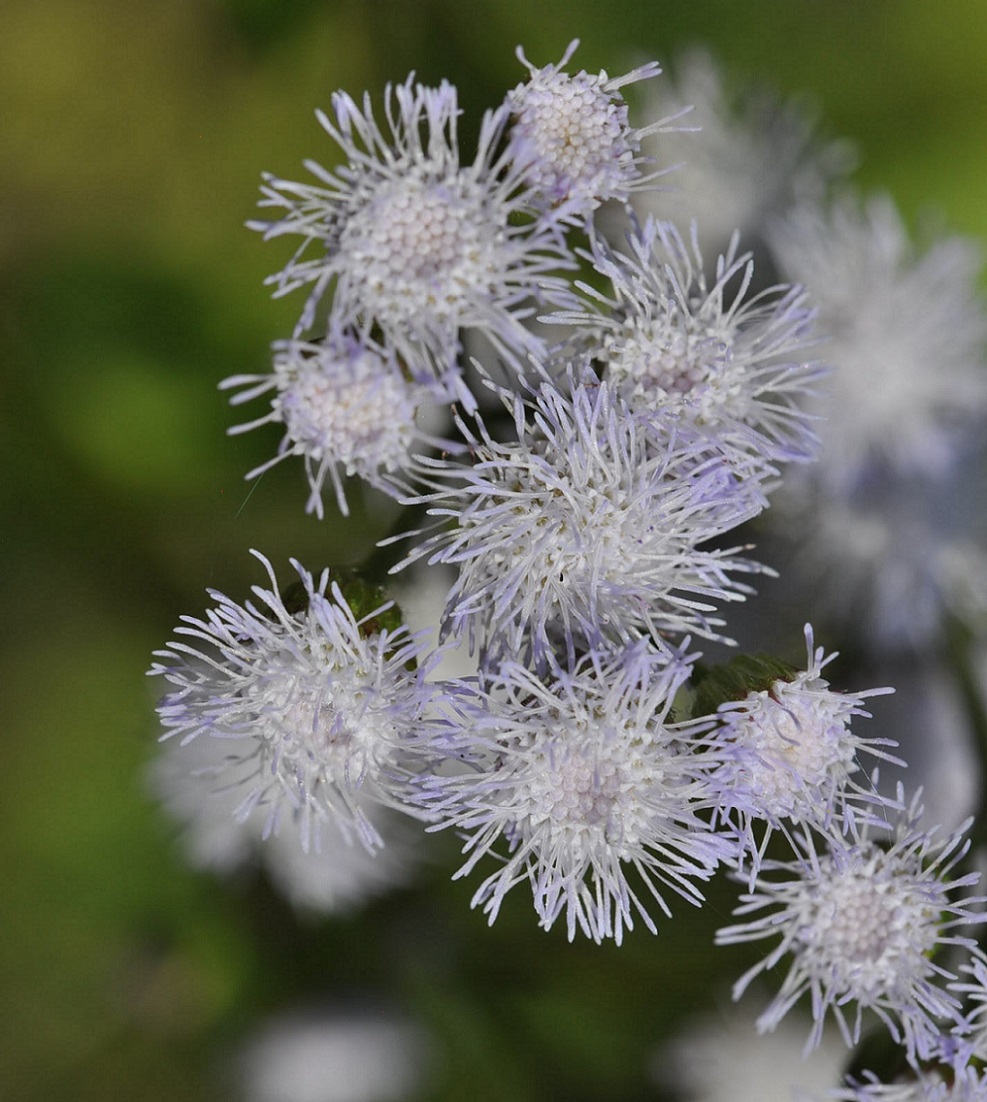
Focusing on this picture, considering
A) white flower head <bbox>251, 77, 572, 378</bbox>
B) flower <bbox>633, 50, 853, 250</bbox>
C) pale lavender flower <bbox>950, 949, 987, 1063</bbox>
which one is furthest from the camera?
flower <bbox>633, 50, 853, 250</bbox>

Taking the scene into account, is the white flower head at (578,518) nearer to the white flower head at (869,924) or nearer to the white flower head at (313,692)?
the white flower head at (313,692)

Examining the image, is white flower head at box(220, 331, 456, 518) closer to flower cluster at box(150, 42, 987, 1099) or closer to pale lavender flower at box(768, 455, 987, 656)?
flower cluster at box(150, 42, 987, 1099)

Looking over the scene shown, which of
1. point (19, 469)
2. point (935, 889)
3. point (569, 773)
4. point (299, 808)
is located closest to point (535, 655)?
point (569, 773)

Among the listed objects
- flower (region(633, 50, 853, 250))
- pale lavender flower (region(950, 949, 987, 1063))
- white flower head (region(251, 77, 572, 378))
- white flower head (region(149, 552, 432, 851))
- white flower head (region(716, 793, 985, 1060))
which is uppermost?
flower (region(633, 50, 853, 250))

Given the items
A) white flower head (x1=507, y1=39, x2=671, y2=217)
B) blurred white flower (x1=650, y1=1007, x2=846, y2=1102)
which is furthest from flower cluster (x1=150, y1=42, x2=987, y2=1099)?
blurred white flower (x1=650, y1=1007, x2=846, y2=1102)

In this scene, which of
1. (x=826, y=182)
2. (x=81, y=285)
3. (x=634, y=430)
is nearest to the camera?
(x=634, y=430)

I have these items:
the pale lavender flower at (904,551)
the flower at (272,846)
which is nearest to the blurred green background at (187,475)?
the flower at (272,846)

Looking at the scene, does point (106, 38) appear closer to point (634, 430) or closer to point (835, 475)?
point (634, 430)

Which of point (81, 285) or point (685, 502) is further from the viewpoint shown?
point (81, 285)
